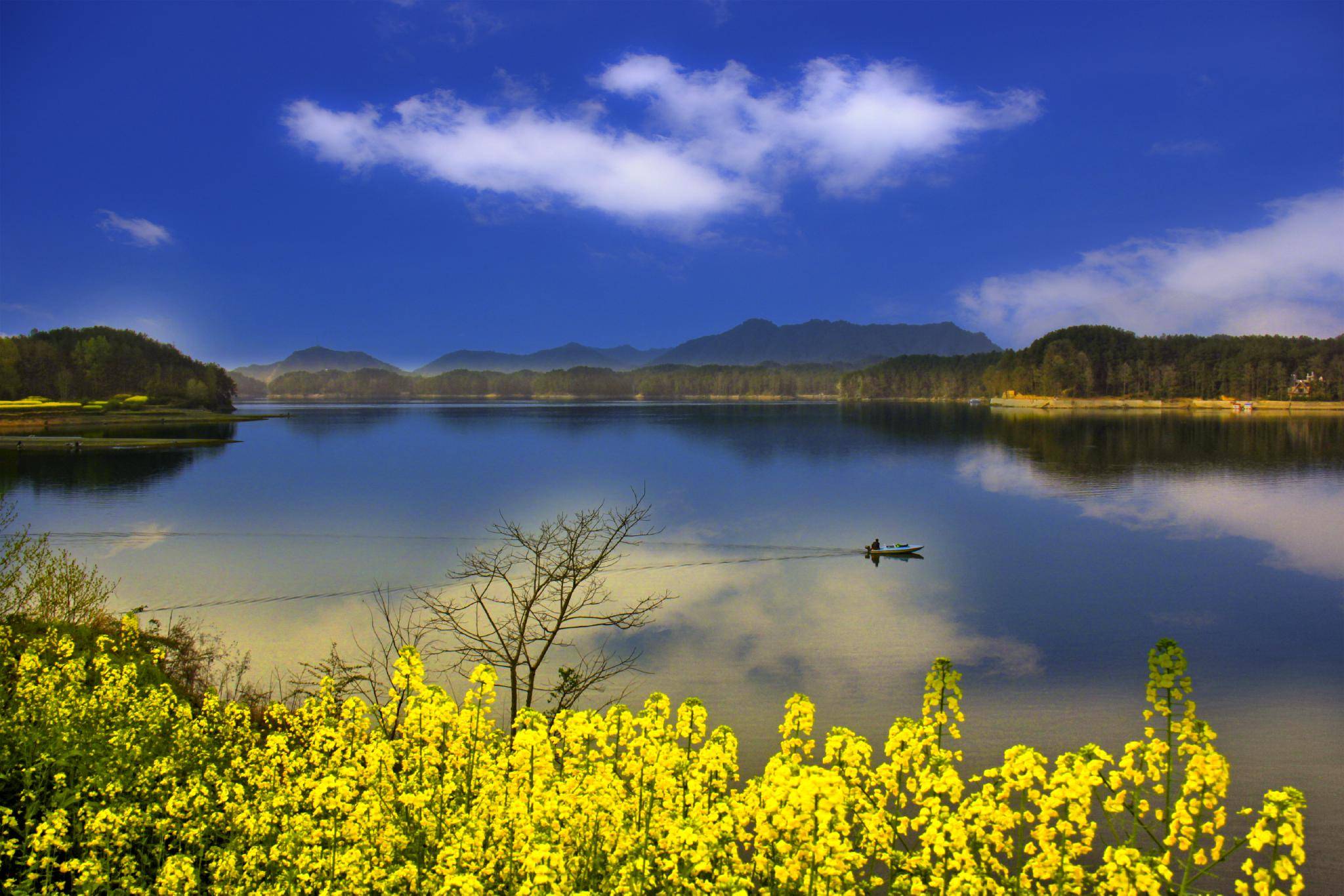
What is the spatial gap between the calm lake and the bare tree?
3.41 feet

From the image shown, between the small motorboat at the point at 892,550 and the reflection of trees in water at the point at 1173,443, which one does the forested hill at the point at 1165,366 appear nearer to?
the reflection of trees in water at the point at 1173,443

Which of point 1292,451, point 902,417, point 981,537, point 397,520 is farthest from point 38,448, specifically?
point 902,417

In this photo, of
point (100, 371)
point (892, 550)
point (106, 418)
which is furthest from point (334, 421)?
point (892, 550)

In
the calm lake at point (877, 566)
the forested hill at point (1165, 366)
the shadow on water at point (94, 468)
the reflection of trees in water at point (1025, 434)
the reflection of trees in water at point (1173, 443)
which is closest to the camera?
the calm lake at point (877, 566)

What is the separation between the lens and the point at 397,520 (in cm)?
3278

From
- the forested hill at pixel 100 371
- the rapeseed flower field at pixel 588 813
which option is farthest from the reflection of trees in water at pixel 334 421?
the rapeseed flower field at pixel 588 813

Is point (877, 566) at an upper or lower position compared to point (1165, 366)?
lower

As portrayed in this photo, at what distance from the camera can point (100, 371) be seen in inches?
4779

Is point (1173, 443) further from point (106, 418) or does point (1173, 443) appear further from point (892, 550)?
point (106, 418)

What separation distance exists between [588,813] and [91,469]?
56688 millimetres

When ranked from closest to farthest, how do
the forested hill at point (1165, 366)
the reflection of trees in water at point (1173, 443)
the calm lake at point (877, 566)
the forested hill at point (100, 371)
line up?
the calm lake at point (877, 566)
the reflection of trees in water at point (1173, 443)
the forested hill at point (100, 371)
the forested hill at point (1165, 366)

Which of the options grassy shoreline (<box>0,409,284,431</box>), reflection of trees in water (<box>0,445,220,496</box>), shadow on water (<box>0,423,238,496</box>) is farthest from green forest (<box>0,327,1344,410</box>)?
reflection of trees in water (<box>0,445,220,496</box>)

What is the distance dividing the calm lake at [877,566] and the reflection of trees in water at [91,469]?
393 millimetres

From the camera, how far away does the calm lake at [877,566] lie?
13305 mm
